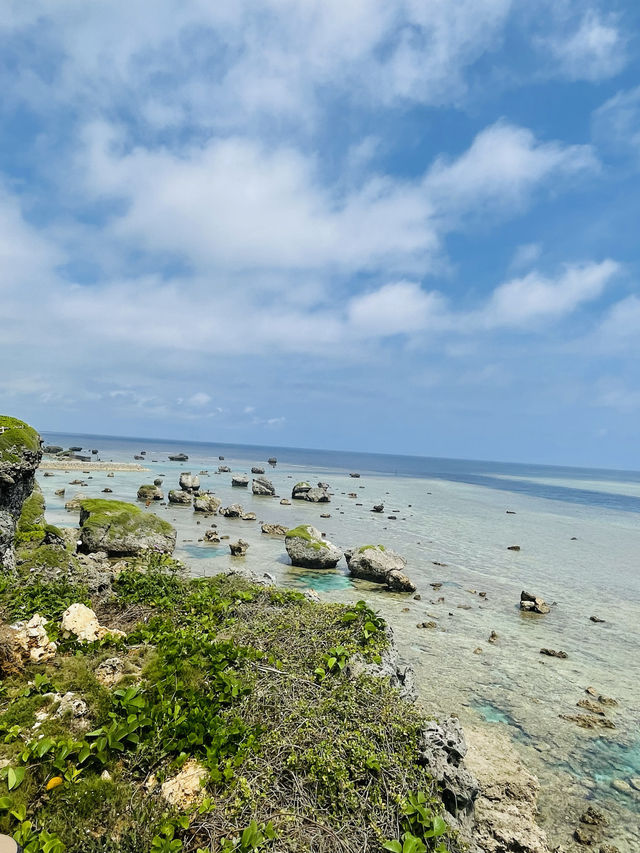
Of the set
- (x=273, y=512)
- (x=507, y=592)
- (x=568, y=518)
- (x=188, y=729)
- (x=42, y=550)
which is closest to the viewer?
(x=188, y=729)

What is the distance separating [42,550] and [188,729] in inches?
509

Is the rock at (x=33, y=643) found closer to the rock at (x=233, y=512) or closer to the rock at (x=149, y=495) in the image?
the rock at (x=233, y=512)

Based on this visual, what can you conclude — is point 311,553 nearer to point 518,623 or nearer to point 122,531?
point 122,531

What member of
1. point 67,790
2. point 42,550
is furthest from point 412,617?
point 67,790

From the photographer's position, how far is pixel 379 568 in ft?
82.3

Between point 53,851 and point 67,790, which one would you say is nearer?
point 53,851

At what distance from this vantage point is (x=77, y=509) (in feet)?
138

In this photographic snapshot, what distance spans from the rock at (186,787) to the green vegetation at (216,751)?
0.06 meters

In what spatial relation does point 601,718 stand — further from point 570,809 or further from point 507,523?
point 507,523

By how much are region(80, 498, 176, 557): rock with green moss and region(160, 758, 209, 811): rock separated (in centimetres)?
1967

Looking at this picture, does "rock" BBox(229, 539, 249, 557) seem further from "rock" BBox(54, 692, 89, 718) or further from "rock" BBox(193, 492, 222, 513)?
"rock" BBox(54, 692, 89, 718)

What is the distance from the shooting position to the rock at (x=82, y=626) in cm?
909

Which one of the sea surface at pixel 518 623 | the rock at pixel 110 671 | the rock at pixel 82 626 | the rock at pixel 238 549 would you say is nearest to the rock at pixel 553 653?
the sea surface at pixel 518 623

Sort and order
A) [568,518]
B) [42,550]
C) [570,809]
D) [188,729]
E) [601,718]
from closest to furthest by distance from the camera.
Answer: 1. [188,729]
2. [570,809]
3. [601,718]
4. [42,550]
5. [568,518]
